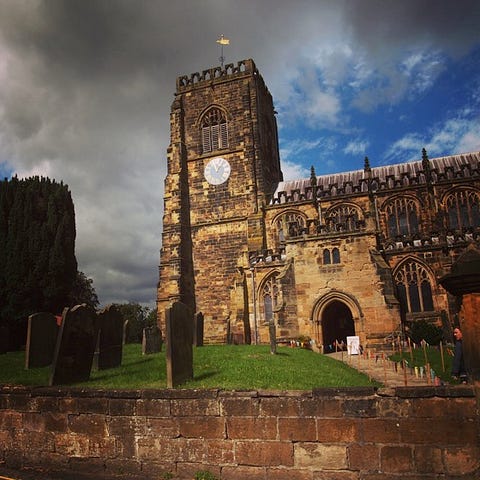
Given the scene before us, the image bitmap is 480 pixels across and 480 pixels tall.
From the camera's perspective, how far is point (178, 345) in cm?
790

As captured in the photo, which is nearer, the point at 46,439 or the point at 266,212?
the point at 46,439

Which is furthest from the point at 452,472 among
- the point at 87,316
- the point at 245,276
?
the point at 245,276

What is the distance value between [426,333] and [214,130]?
22113 mm

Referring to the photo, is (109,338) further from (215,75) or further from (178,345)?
(215,75)

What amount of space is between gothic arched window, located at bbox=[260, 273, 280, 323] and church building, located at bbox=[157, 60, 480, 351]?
0.29 ft

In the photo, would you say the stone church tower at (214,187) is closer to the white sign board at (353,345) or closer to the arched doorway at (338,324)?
the arched doorway at (338,324)

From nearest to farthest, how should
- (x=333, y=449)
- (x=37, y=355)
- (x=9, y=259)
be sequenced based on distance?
(x=333, y=449) → (x=37, y=355) → (x=9, y=259)

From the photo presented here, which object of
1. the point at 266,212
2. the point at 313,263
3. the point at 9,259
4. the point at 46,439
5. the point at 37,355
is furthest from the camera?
the point at 266,212

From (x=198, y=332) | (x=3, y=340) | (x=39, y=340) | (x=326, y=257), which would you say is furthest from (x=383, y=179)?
(x=39, y=340)

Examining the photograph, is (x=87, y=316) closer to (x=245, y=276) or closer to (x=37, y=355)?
(x=37, y=355)

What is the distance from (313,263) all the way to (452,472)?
16464 millimetres

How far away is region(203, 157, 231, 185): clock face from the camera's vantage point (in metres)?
31.9

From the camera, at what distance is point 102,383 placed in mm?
8172

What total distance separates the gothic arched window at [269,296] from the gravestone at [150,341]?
410 inches
